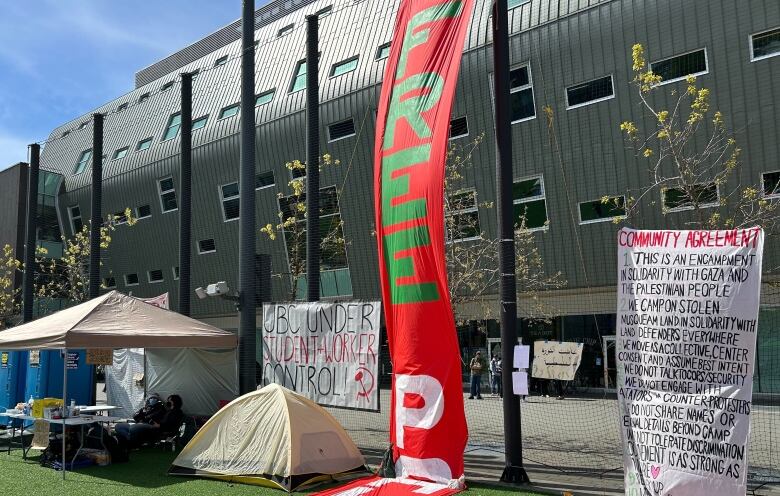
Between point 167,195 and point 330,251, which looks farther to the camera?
point 167,195

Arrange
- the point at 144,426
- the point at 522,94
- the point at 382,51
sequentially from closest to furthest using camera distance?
the point at 144,426
the point at 522,94
the point at 382,51

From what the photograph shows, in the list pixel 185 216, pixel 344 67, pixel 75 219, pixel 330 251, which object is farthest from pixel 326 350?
pixel 75 219

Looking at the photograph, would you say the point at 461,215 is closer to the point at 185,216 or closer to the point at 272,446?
the point at 185,216

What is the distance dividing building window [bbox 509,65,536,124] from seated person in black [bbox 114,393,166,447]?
46.0 ft

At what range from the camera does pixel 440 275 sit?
7891 mm

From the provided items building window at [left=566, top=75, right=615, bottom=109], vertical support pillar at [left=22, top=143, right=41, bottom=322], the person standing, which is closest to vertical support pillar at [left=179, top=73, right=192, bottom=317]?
vertical support pillar at [left=22, top=143, right=41, bottom=322]

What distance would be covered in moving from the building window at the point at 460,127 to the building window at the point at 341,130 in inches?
159

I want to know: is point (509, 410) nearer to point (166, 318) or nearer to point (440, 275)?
point (440, 275)

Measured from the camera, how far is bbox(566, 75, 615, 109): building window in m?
20.1

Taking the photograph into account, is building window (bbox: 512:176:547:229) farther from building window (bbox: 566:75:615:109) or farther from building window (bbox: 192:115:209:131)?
building window (bbox: 192:115:209:131)

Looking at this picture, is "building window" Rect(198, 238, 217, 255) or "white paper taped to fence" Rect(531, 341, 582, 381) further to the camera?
"building window" Rect(198, 238, 217, 255)

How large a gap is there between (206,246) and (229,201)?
9.52 ft

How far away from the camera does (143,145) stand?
35.4 metres

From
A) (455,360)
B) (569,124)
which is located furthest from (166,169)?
(455,360)
